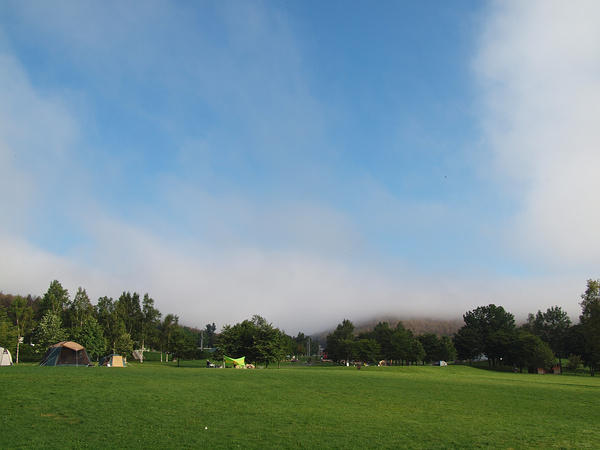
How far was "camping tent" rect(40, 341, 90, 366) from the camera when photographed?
53.9 metres

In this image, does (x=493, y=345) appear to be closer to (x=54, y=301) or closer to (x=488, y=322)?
(x=488, y=322)

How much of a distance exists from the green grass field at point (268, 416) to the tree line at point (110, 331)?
3873cm

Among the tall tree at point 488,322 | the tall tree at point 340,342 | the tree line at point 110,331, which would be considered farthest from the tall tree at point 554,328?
the tree line at point 110,331

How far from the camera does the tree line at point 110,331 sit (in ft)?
235

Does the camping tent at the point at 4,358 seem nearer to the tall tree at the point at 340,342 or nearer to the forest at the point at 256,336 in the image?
the forest at the point at 256,336

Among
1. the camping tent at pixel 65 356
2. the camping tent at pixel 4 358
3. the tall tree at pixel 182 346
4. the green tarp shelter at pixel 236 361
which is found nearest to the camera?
the camping tent at pixel 65 356

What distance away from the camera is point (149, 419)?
1948 cm

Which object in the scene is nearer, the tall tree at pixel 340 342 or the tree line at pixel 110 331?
the tree line at pixel 110 331

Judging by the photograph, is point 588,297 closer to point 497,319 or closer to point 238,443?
point 238,443

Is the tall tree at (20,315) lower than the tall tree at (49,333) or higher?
higher

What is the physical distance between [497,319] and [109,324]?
432ft

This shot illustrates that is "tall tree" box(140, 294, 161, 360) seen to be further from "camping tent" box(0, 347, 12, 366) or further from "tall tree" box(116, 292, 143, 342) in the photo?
"camping tent" box(0, 347, 12, 366)

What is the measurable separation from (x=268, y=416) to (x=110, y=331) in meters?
88.1

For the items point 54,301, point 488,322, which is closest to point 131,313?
point 54,301
